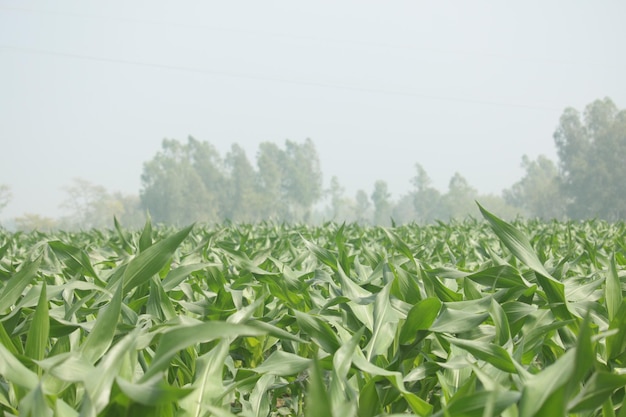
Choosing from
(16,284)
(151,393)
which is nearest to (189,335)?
(151,393)

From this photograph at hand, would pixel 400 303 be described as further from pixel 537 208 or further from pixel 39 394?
pixel 537 208

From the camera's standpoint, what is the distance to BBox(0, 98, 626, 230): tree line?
76.2m

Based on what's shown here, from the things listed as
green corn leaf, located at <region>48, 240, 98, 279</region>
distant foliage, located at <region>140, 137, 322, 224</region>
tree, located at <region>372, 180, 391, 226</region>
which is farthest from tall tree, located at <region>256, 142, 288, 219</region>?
green corn leaf, located at <region>48, 240, 98, 279</region>

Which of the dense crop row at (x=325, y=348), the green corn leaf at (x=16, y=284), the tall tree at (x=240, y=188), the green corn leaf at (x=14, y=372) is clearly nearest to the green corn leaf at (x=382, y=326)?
the dense crop row at (x=325, y=348)

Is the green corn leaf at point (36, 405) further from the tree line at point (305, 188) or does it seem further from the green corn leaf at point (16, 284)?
the tree line at point (305, 188)

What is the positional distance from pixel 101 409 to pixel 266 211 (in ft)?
320

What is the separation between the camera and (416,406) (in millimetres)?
823

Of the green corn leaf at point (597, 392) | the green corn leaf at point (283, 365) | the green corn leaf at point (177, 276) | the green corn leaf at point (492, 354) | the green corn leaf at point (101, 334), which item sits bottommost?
the green corn leaf at point (597, 392)

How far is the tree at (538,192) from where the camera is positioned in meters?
84.6

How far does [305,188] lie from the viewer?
4225 inches

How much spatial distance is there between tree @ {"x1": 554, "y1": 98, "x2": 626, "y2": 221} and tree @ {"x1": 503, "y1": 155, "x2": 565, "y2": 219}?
232 centimetres

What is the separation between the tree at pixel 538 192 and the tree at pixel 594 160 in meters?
2.32

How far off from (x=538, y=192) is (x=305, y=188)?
4328cm

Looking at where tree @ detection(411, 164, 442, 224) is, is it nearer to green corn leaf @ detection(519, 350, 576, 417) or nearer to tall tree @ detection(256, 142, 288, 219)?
tall tree @ detection(256, 142, 288, 219)
